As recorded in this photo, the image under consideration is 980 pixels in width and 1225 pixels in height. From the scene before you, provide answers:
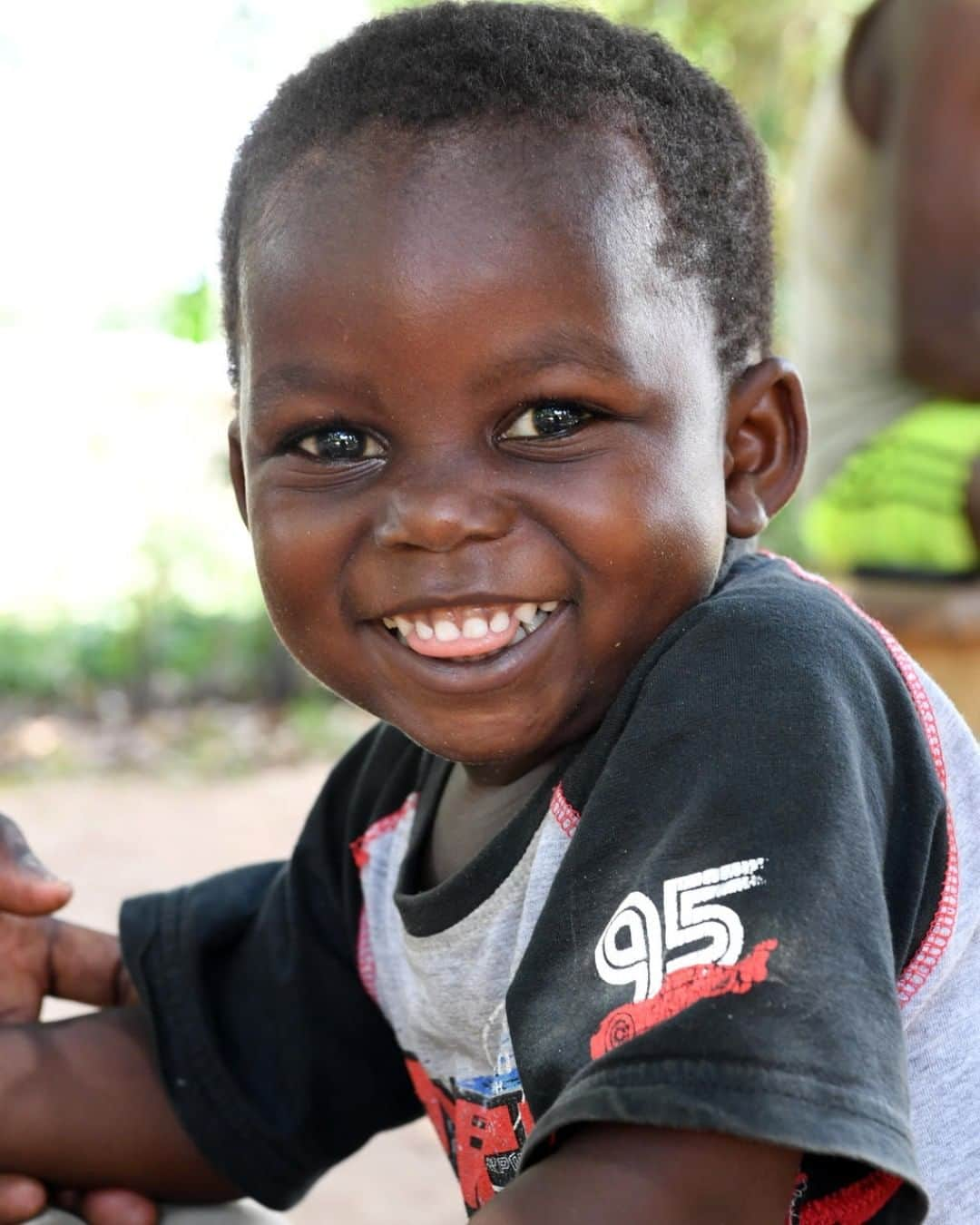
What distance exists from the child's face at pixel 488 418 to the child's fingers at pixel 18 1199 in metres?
0.65

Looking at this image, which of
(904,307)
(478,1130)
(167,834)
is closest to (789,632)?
(478,1130)

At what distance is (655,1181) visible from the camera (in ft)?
3.20

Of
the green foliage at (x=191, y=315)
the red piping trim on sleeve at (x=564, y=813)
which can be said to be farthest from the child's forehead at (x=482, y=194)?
the green foliage at (x=191, y=315)

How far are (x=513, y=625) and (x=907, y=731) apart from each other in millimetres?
336

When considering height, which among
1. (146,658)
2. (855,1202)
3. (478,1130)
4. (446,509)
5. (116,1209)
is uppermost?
(446,509)

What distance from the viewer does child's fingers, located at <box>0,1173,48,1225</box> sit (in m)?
1.60

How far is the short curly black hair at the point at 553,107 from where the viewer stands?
4.40ft

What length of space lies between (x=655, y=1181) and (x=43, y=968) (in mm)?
1002

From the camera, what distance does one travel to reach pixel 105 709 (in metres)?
5.76

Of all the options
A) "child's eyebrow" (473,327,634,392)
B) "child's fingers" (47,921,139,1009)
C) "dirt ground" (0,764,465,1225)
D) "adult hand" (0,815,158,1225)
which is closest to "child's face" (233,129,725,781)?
"child's eyebrow" (473,327,634,392)

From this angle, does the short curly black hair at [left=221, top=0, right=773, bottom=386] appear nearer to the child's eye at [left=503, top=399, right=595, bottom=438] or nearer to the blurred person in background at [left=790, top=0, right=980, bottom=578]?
the child's eye at [left=503, top=399, right=595, bottom=438]

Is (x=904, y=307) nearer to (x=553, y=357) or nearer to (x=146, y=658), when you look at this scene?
(x=553, y=357)

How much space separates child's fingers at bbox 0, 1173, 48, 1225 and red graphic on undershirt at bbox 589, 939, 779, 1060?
825 millimetres

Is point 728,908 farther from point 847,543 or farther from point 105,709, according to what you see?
point 105,709
